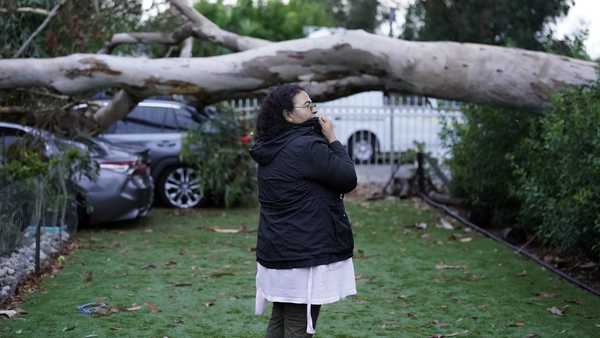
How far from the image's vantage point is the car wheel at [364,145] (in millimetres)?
18578

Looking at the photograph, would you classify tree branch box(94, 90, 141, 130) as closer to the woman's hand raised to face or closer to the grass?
the grass

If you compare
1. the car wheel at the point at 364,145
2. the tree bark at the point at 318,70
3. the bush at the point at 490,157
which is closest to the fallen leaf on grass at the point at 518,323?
the tree bark at the point at 318,70

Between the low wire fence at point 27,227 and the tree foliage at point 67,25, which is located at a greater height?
the tree foliage at point 67,25

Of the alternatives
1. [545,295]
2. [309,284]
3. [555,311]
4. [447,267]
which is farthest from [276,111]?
[447,267]

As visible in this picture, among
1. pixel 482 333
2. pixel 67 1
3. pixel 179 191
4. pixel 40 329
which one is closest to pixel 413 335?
pixel 482 333

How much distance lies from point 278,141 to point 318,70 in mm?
5121

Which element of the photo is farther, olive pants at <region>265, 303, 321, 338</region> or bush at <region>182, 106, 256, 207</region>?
bush at <region>182, 106, 256, 207</region>

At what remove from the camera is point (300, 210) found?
4.71 m

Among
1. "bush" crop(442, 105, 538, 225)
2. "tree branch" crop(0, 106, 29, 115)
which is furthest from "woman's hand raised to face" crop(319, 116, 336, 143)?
"tree branch" crop(0, 106, 29, 115)

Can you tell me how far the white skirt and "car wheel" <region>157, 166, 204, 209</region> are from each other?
968 centimetres

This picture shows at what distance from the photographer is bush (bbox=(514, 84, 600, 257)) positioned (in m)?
7.91

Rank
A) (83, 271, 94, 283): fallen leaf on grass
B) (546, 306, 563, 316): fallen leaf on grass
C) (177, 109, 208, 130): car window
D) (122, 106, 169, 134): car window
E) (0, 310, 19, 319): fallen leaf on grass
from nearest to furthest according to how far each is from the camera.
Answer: (0, 310, 19, 319): fallen leaf on grass < (546, 306, 563, 316): fallen leaf on grass < (83, 271, 94, 283): fallen leaf on grass < (122, 106, 169, 134): car window < (177, 109, 208, 130): car window

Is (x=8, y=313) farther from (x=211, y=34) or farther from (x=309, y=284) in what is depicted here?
(x=211, y=34)

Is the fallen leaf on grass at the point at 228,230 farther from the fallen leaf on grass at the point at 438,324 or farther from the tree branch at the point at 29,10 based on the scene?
the fallen leaf on grass at the point at 438,324
